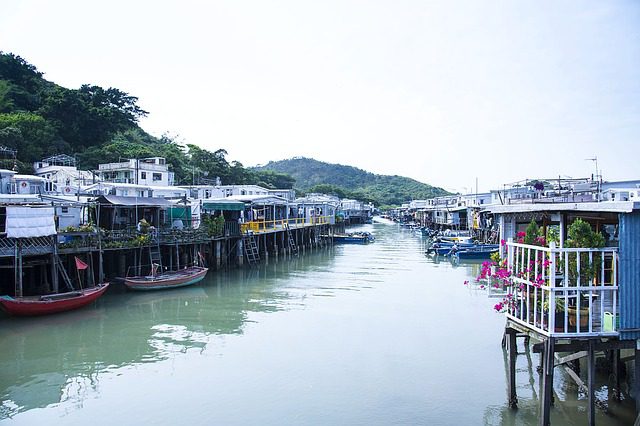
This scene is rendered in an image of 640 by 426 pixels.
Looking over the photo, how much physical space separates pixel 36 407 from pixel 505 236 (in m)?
13.5

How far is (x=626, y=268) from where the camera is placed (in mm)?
9125

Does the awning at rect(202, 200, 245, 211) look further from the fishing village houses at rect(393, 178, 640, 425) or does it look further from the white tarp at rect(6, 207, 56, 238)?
the fishing village houses at rect(393, 178, 640, 425)

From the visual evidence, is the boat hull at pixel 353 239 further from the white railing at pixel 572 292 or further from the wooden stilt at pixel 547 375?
the wooden stilt at pixel 547 375

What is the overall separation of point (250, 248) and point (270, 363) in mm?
24336

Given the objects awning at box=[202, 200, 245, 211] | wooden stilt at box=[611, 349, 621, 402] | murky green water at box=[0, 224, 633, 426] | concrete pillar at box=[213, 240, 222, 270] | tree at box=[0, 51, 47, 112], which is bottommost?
murky green water at box=[0, 224, 633, 426]

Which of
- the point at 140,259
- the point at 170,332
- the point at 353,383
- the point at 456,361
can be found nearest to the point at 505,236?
the point at 456,361

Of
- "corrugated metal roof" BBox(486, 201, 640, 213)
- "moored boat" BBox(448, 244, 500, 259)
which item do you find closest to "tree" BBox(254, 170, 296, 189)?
"moored boat" BBox(448, 244, 500, 259)

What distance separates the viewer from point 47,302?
20.6m

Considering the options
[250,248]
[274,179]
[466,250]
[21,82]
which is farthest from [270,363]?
[274,179]

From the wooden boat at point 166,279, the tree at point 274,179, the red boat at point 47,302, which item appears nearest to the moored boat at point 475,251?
the wooden boat at point 166,279

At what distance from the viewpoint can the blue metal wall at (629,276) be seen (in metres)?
9.01

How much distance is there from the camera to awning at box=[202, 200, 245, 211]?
120 ft

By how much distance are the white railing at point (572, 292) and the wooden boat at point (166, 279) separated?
2131 cm

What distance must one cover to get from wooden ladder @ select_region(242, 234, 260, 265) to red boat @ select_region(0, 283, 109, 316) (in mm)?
17017
